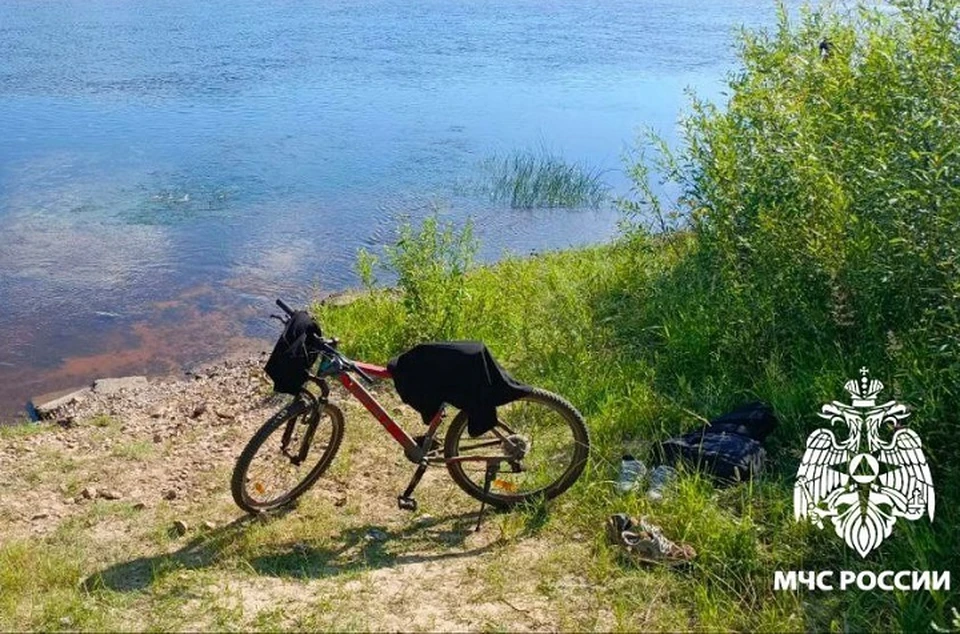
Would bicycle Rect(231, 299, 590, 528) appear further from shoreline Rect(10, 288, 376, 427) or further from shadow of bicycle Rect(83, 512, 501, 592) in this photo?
shoreline Rect(10, 288, 376, 427)

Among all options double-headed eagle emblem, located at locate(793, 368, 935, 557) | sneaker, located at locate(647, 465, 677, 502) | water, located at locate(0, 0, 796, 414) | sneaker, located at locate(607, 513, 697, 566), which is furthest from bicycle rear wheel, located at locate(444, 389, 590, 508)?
water, located at locate(0, 0, 796, 414)

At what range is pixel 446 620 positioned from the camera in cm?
420

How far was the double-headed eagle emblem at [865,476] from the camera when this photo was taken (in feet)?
14.7

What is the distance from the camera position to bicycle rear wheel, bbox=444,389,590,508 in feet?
16.8

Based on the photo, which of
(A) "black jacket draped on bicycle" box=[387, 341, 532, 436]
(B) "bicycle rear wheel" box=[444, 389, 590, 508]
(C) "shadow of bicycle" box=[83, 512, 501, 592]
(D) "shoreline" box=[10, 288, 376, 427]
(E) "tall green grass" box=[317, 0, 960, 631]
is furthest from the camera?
Answer: (D) "shoreline" box=[10, 288, 376, 427]

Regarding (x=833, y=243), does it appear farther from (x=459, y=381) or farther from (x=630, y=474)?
(x=459, y=381)

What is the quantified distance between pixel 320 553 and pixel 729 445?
2.33 m

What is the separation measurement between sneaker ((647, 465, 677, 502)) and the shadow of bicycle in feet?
2.85

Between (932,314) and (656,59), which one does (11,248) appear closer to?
(932,314)

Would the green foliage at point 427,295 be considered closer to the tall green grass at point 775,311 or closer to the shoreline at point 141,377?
the tall green grass at point 775,311

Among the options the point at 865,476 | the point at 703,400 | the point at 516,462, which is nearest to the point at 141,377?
the point at 516,462

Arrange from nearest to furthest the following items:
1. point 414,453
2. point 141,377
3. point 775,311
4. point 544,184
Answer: point 414,453 < point 775,311 < point 141,377 < point 544,184

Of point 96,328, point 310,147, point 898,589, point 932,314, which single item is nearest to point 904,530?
point 898,589

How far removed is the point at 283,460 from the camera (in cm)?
551
